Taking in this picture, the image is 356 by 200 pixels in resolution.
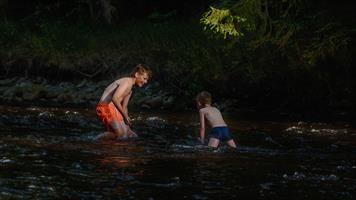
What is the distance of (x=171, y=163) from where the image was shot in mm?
11695

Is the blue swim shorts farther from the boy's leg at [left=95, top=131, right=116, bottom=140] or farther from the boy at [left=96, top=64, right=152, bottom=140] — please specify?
the boy's leg at [left=95, top=131, right=116, bottom=140]

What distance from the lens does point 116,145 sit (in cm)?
1402

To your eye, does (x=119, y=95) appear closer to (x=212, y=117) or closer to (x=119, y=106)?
(x=119, y=106)

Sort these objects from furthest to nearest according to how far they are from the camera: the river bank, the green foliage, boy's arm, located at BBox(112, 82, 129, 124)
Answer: the river bank
the green foliage
boy's arm, located at BBox(112, 82, 129, 124)

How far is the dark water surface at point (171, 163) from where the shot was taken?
30.7 feet

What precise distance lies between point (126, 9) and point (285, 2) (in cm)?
1684

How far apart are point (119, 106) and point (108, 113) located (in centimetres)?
36

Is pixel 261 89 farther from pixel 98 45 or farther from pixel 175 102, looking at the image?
pixel 98 45

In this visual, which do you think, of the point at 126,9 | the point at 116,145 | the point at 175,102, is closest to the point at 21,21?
the point at 126,9

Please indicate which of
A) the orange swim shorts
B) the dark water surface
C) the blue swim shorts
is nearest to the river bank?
the dark water surface

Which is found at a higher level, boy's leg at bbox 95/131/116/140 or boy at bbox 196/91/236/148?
→ boy at bbox 196/91/236/148

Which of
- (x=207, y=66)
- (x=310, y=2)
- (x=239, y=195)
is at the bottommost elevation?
(x=239, y=195)

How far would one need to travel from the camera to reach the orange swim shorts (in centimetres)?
1529

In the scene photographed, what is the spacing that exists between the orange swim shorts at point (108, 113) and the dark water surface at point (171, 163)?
0.44 meters
